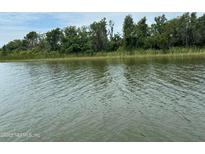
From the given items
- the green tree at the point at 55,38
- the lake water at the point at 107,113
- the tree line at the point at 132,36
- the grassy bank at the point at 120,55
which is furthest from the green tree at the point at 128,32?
the lake water at the point at 107,113

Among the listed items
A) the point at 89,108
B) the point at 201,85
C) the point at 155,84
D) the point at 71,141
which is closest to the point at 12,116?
the point at 89,108

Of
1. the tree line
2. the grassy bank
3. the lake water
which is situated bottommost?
the lake water

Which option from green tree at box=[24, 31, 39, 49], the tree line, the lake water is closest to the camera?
the lake water

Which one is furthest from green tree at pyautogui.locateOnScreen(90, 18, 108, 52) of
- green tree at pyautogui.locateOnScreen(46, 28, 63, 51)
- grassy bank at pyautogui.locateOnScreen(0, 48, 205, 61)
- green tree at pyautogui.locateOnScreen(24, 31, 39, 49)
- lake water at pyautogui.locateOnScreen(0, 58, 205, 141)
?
lake water at pyautogui.locateOnScreen(0, 58, 205, 141)

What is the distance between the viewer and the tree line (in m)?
64.7

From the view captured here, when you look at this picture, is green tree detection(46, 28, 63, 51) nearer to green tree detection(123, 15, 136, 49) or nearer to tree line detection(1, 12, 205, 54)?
tree line detection(1, 12, 205, 54)

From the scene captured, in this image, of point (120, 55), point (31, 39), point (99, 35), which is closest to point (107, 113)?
point (120, 55)

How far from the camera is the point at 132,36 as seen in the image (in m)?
69.4

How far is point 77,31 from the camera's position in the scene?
262 ft

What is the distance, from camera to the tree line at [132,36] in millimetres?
64688

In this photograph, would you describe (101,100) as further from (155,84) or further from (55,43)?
(55,43)

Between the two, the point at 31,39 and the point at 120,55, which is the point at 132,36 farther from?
the point at 31,39

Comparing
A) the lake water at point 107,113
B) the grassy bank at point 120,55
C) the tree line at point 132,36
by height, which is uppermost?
the tree line at point 132,36

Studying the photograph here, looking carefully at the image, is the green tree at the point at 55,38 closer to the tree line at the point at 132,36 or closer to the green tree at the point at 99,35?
the tree line at the point at 132,36
